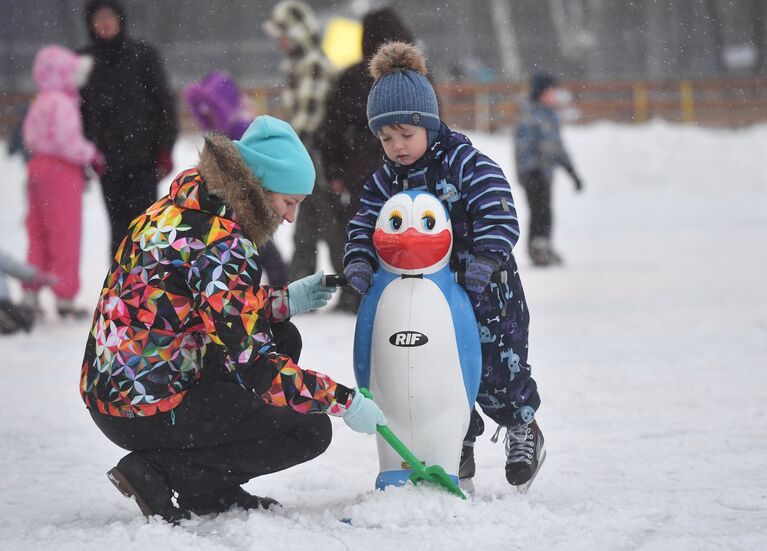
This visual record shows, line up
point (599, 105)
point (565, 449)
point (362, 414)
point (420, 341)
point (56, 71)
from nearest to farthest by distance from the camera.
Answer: point (362, 414) < point (420, 341) < point (565, 449) < point (56, 71) < point (599, 105)

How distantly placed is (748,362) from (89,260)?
7.15 m

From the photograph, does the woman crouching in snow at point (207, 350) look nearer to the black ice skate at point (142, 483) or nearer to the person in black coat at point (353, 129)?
the black ice skate at point (142, 483)

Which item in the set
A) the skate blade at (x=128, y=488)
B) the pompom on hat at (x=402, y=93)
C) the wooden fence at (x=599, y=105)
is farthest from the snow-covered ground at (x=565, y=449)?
the wooden fence at (x=599, y=105)

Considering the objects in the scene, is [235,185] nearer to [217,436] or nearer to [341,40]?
[217,436]

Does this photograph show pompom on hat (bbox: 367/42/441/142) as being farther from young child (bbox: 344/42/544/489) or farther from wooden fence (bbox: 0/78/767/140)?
wooden fence (bbox: 0/78/767/140)

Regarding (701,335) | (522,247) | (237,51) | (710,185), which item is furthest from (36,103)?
(237,51)


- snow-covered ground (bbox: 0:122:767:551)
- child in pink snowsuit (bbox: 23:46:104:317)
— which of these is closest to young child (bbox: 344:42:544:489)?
snow-covered ground (bbox: 0:122:767:551)

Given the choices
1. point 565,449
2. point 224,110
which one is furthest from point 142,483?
point 224,110

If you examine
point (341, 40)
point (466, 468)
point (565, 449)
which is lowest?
point (565, 449)

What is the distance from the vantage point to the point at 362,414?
123 inches

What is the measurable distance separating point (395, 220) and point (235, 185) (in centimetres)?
53

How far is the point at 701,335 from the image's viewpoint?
6594 millimetres

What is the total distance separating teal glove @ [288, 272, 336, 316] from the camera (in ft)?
11.4

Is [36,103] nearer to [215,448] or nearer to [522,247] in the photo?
[215,448]
